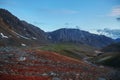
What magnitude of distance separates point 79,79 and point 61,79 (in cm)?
640

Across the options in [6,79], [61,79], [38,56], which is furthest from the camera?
[38,56]

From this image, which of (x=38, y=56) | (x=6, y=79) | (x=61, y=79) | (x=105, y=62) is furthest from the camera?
(x=105, y=62)

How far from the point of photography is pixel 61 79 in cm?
5944

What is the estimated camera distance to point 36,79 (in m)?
52.9

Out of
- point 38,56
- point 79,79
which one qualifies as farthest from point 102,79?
point 38,56

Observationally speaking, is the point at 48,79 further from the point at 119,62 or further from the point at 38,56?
the point at 119,62

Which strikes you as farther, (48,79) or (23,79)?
(48,79)

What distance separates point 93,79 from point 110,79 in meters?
6.48

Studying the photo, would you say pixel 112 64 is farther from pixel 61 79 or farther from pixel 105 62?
pixel 61 79

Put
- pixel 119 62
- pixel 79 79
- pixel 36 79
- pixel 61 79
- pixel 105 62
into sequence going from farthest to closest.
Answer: pixel 105 62 → pixel 119 62 → pixel 79 79 → pixel 61 79 → pixel 36 79

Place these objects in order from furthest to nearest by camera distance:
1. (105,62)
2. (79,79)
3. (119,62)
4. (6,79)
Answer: (105,62) < (119,62) < (79,79) < (6,79)

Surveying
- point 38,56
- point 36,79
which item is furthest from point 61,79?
point 38,56

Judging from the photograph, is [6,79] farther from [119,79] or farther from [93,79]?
[119,79]

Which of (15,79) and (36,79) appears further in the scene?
(36,79)
